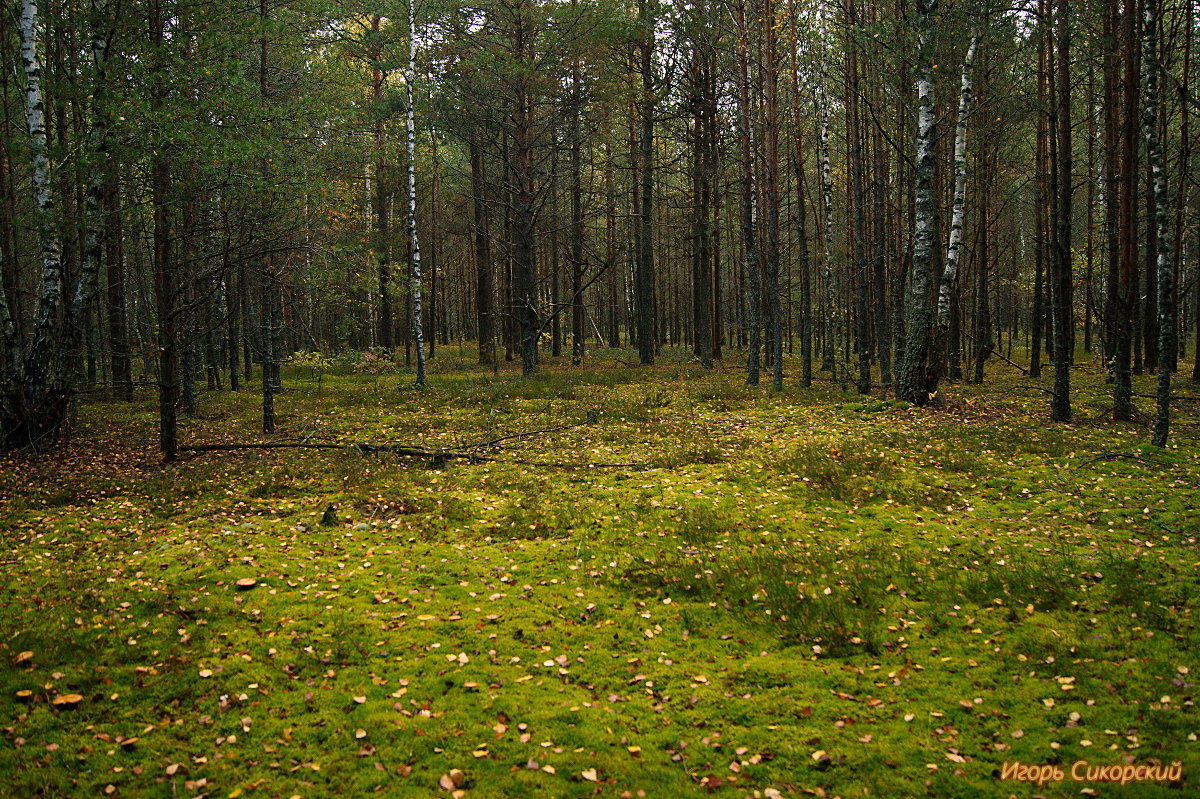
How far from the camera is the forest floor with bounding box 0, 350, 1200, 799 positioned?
13.9 feet

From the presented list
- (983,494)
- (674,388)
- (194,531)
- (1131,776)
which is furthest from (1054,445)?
(194,531)

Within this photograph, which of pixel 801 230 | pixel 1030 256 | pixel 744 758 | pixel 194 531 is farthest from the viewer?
pixel 1030 256

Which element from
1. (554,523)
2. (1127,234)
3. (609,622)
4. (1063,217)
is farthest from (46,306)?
(1127,234)

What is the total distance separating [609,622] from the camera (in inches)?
245

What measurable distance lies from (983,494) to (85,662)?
400 inches

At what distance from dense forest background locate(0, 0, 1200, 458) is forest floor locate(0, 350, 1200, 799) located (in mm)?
3173

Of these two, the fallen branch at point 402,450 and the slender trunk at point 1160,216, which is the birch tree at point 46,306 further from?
the slender trunk at point 1160,216

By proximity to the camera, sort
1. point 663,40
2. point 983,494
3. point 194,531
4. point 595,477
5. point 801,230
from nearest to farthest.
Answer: point 194,531
point 983,494
point 595,477
point 801,230
point 663,40

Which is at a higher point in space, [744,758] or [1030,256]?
[1030,256]

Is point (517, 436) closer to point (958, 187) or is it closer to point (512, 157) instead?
point (958, 187)

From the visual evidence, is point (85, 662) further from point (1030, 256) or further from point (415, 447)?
point (1030, 256)

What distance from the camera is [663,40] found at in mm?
25547

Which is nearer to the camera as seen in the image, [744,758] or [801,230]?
[744,758]

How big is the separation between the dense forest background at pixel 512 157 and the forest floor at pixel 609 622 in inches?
125
